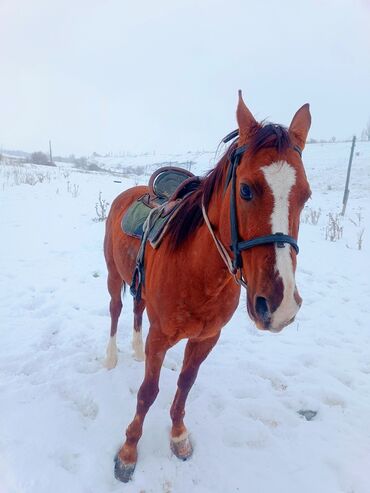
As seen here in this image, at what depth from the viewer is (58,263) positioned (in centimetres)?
544

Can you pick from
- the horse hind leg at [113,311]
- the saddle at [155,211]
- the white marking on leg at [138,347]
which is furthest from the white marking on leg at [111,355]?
the saddle at [155,211]

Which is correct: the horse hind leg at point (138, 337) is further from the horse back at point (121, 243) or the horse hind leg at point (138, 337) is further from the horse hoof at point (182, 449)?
the horse hoof at point (182, 449)

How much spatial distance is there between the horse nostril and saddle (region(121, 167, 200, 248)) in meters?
0.99

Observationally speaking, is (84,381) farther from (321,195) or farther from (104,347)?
(321,195)

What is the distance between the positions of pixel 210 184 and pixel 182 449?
179 centimetres

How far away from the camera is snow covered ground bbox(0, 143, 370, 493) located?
196 centimetres

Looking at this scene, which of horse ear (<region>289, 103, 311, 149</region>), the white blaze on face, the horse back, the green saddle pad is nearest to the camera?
the white blaze on face

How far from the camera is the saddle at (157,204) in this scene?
82.0 inches

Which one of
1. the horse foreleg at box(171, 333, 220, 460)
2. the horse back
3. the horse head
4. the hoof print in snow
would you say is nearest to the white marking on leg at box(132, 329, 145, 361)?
the horse back

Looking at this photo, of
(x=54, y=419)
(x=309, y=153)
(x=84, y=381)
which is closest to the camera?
(x=54, y=419)

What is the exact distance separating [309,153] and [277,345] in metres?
31.1

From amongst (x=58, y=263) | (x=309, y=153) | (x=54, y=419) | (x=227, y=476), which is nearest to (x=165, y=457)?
(x=227, y=476)

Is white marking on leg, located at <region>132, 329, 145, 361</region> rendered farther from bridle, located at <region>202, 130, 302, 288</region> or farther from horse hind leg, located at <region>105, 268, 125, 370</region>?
bridle, located at <region>202, 130, 302, 288</region>

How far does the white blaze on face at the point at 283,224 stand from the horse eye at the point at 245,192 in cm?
8
